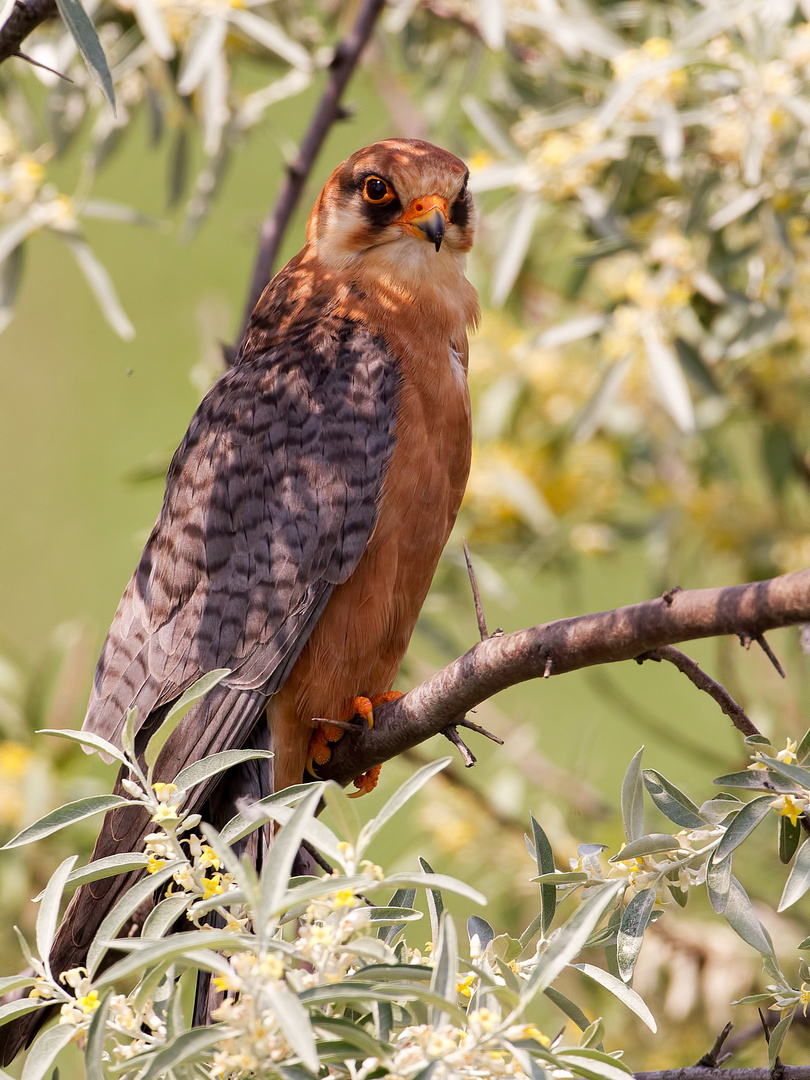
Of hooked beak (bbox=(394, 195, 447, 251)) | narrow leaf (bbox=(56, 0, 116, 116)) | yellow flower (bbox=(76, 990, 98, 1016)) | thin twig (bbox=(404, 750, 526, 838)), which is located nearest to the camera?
yellow flower (bbox=(76, 990, 98, 1016))

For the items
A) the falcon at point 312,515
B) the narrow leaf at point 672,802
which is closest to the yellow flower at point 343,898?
the narrow leaf at point 672,802

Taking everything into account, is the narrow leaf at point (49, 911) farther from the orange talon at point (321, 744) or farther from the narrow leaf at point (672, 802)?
the orange talon at point (321, 744)

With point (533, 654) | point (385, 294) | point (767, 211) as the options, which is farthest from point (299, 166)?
point (533, 654)

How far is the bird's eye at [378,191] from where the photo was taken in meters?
2.33

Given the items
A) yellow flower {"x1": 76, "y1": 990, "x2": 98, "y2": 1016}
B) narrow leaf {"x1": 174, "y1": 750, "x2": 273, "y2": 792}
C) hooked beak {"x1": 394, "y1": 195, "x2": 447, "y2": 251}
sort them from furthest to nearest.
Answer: hooked beak {"x1": 394, "y1": 195, "x2": 447, "y2": 251} < narrow leaf {"x1": 174, "y1": 750, "x2": 273, "y2": 792} < yellow flower {"x1": 76, "y1": 990, "x2": 98, "y2": 1016}

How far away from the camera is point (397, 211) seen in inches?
92.0

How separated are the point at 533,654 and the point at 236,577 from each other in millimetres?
925

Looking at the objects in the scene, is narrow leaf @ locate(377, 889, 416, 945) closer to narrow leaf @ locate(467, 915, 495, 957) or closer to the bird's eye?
narrow leaf @ locate(467, 915, 495, 957)

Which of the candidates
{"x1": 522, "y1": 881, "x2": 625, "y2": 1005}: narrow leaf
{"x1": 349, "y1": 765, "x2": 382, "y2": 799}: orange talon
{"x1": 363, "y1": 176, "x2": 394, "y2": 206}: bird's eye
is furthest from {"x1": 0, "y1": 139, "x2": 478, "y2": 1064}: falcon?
{"x1": 522, "y1": 881, "x2": 625, "y2": 1005}: narrow leaf

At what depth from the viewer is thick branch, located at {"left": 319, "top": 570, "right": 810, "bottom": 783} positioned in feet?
3.51

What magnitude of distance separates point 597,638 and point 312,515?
0.97 metres

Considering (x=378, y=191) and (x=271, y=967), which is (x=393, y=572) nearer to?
(x=378, y=191)

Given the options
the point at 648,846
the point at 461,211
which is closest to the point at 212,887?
the point at 648,846

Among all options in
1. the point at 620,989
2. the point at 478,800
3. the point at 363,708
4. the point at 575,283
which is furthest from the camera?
the point at 575,283
